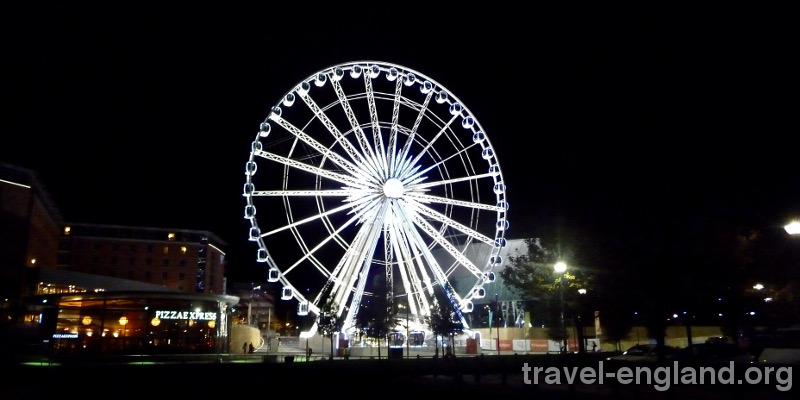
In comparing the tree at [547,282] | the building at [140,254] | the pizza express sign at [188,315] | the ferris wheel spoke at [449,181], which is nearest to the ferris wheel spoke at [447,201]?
the ferris wheel spoke at [449,181]

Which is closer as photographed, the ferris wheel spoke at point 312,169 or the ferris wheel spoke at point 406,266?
the ferris wheel spoke at point 312,169

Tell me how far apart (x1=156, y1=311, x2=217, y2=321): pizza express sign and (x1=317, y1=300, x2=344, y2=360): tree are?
16.6 meters

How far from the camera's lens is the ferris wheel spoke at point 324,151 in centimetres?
4425

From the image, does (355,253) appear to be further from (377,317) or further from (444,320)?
(444,320)

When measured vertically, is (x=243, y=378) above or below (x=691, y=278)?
below

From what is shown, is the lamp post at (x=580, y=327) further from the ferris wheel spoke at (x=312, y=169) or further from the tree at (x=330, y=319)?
the tree at (x=330, y=319)

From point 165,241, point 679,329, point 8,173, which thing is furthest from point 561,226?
point 165,241

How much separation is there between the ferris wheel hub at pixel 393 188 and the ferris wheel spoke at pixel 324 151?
845mm

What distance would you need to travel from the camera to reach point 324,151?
4425 centimetres

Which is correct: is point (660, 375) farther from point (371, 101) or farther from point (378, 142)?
point (371, 101)

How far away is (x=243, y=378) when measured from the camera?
2864cm

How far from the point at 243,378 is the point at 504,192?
2747cm

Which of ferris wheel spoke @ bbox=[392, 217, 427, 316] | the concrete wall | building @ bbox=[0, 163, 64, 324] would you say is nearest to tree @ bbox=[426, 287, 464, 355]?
ferris wheel spoke @ bbox=[392, 217, 427, 316]

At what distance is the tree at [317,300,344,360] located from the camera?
4997 cm
